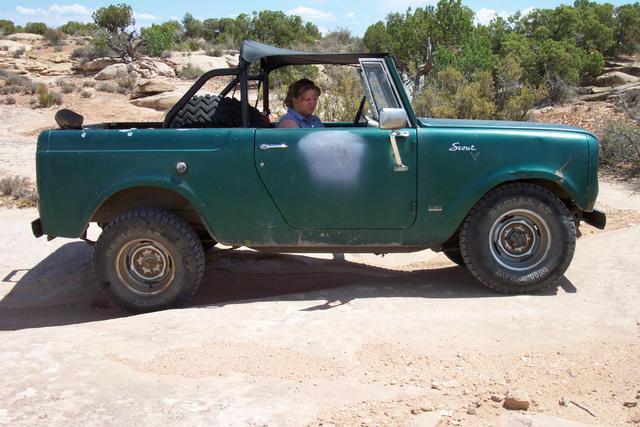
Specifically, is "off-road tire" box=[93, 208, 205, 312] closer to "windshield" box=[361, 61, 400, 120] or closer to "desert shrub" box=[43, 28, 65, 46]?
"windshield" box=[361, 61, 400, 120]

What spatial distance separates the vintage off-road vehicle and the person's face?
0.52 meters

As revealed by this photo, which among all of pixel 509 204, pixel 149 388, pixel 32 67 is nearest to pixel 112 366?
pixel 149 388

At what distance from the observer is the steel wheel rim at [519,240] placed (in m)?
5.02

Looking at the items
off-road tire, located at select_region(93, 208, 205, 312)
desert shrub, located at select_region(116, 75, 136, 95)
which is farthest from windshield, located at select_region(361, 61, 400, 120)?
desert shrub, located at select_region(116, 75, 136, 95)

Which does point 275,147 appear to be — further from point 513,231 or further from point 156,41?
point 156,41

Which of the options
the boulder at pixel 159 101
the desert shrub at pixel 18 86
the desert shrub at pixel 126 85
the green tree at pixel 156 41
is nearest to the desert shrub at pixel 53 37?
the green tree at pixel 156 41

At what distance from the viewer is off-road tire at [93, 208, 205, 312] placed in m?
5.00

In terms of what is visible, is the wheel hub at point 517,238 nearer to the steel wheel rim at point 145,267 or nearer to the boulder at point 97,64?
the steel wheel rim at point 145,267

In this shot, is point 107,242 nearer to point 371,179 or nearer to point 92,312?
point 92,312

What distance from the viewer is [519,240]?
509cm

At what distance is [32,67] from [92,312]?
80.4 feet

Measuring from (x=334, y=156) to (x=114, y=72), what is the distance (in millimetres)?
22195

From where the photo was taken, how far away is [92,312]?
566cm

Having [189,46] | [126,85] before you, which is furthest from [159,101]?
[189,46]
